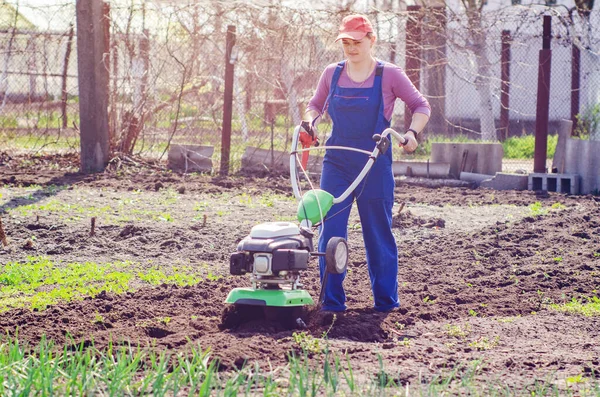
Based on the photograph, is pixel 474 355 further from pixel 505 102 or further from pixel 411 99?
pixel 505 102

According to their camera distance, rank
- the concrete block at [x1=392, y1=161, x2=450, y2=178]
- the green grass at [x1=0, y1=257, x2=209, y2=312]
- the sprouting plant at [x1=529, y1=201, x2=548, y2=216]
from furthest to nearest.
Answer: the concrete block at [x1=392, y1=161, x2=450, y2=178] < the sprouting plant at [x1=529, y1=201, x2=548, y2=216] < the green grass at [x1=0, y1=257, x2=209, y2=312]

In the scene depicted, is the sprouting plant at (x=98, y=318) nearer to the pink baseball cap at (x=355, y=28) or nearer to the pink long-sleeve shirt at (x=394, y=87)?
the pink long-sleeve shirt at (x=394, y=87)

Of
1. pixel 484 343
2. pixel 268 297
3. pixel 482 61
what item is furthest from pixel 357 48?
pixel 482 61

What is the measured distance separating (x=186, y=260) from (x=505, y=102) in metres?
11.3

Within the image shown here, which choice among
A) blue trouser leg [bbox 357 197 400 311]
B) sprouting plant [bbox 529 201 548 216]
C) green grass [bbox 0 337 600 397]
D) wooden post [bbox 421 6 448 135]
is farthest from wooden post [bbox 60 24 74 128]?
green grass [bbox 0 337 600 397]

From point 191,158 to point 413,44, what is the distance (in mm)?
3502

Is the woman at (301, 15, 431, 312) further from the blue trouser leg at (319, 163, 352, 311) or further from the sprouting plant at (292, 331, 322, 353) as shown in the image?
the sprouting plant at (292, 331, 322, 353)

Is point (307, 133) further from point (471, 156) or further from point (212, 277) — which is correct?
point (471, 156)

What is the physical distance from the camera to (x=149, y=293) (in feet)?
19.5

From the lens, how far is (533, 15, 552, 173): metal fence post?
40.9ft

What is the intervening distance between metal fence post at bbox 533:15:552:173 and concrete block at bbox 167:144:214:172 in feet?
14.6

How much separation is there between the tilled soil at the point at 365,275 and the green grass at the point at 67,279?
0.68 ft

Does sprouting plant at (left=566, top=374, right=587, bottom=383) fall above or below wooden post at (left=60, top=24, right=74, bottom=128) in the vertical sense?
below

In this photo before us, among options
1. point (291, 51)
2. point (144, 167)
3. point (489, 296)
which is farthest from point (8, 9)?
point (489, 296)
